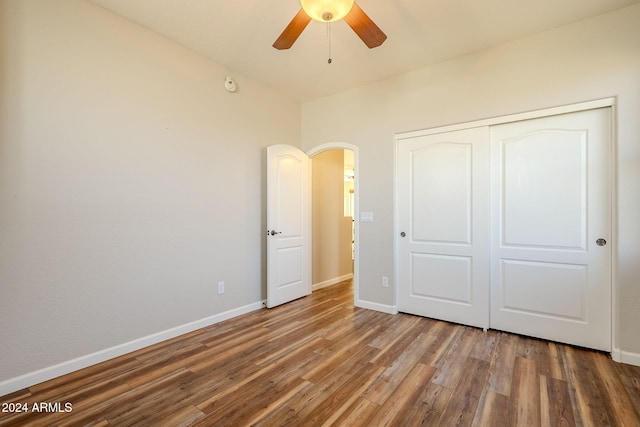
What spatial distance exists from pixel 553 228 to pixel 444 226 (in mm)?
956

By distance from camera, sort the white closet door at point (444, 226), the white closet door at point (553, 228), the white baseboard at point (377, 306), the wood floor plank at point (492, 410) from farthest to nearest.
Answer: the white baseboard at point (377, 306) < the white closet door at point (444, 226) < the white closet door at point (553, 228) < the wood floor plank at point (492, 410)

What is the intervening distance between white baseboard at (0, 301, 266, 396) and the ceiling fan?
9.03 feet

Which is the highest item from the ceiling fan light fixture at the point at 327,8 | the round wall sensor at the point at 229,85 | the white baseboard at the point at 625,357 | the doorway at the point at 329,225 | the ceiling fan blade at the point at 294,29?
the round wall sensor at the point at 229,85

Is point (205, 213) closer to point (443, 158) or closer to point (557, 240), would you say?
point (443, 158)

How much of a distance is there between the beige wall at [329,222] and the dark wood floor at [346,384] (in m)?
1.96

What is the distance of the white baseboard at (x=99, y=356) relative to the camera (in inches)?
77.4

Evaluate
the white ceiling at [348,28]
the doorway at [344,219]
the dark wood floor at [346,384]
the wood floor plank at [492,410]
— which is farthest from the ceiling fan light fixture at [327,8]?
the wood floor plank at [492,410]

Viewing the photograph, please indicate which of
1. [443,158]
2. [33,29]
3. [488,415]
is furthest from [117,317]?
[443,158]

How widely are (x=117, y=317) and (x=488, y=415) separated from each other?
2.84 metres

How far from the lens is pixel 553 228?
106 inches

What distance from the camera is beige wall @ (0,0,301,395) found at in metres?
2.00

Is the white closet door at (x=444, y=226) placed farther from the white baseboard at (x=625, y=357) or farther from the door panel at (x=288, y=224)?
the door panel at (x=288, y=224)

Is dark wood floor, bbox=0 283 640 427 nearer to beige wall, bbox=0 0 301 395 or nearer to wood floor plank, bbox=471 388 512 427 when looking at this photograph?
wood floor plank, bbox=471 388 512 427

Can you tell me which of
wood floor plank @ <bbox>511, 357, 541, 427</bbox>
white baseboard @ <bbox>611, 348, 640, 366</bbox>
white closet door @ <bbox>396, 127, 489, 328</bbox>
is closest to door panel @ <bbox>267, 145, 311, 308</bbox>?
white closet door @ <bbox>396, 127, 489, 328</bbox>
